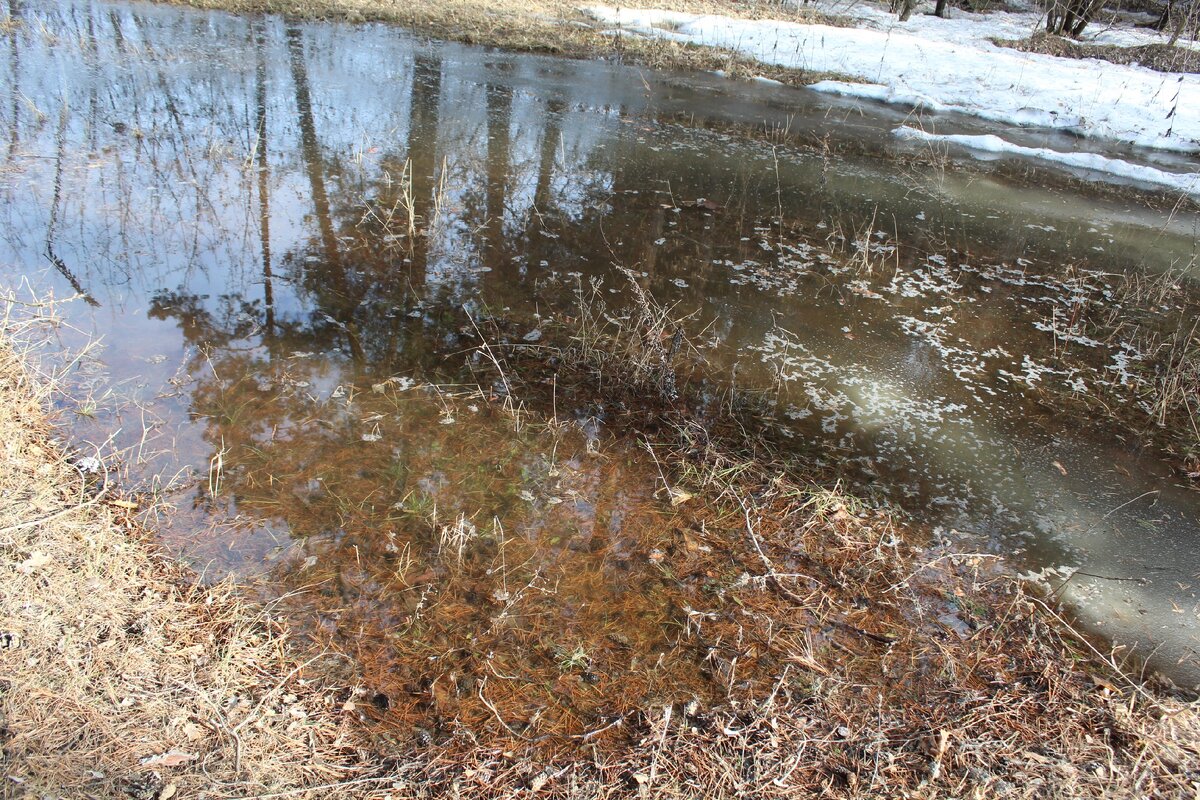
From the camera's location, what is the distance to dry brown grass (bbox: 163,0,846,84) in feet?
42.4

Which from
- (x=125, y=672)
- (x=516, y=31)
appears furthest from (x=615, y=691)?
(x=516, y=31)

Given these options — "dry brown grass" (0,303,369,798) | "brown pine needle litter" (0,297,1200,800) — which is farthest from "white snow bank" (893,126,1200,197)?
"dry brown grass" (0,303,369,798)

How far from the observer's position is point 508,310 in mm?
4930

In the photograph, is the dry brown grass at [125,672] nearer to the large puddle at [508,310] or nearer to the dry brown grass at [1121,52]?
the large puddle at [508,310]

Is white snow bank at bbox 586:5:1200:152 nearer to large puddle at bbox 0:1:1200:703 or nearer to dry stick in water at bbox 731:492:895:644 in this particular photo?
large puddle at bbox 0:1:1200:703

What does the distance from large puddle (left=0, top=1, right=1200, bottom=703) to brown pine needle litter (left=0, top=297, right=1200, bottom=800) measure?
23cm

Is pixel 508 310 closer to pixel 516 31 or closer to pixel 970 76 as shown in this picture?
pixel 516 31

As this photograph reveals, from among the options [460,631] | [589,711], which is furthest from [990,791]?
[460,631]

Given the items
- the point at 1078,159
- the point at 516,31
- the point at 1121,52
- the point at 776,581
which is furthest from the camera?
the point at 1121,52

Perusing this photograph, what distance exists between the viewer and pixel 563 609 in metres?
2.92

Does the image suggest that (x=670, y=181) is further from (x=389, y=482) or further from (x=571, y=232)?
(x=389, y=482)

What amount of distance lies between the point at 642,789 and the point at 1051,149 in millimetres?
12148

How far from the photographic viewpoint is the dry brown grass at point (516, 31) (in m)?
12.9

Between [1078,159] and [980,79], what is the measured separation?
4.29m
